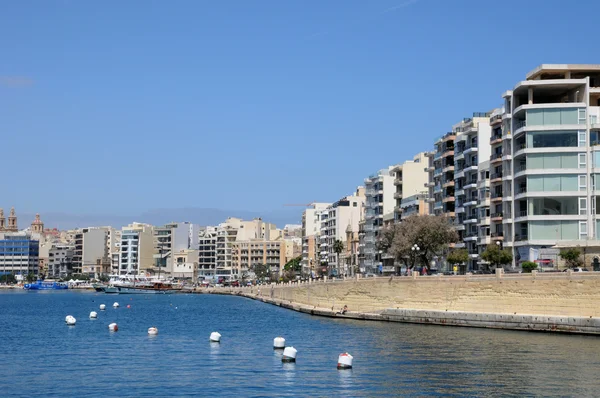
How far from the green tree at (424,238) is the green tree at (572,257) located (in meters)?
31.9

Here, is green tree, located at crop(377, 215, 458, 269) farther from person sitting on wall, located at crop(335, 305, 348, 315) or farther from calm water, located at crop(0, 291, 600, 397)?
calm water, located at crop(0, 291, 600, 397)

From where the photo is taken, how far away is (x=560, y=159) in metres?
91.7

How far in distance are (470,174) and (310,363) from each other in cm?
6755

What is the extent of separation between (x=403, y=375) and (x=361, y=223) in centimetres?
13473

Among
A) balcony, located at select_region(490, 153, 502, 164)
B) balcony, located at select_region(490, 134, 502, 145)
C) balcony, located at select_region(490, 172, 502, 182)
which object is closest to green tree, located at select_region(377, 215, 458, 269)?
balcony, located at select_region(490, 172, 502, 182)

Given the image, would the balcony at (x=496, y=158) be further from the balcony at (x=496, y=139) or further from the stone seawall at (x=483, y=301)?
the stone seawall at (x=483, y=301)

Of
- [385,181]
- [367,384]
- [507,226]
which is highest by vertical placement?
[385,181]

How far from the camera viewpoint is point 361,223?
18438 centimetres

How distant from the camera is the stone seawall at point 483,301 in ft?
225

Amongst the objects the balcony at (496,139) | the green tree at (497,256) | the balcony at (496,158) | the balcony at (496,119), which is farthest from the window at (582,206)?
the balcony at (496,119)

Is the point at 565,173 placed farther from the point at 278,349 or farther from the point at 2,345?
the point at 2,345

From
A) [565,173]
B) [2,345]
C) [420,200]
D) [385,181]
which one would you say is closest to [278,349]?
[2,345]

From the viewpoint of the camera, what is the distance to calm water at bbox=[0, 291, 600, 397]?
45.7 m

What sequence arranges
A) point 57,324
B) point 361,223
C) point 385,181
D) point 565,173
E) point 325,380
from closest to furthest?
point 325,380 < point 565,173 < point 57,324 < point 385,181 < point 361,223
